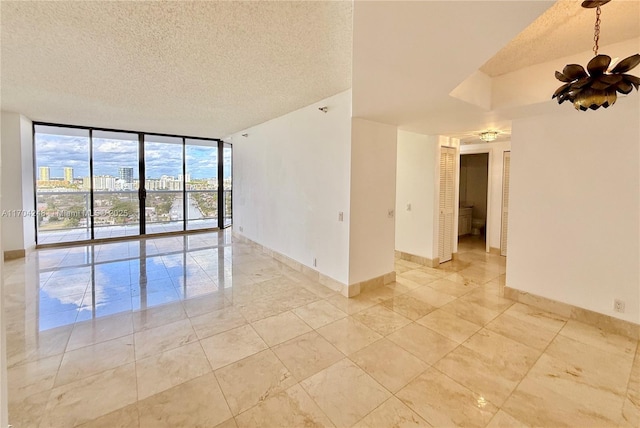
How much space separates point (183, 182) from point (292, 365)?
695cm

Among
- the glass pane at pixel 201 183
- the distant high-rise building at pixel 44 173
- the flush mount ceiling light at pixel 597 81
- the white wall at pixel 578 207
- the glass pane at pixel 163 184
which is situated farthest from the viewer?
the glass pane at pixel 201 183

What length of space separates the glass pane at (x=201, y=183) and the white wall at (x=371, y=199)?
5.92 m

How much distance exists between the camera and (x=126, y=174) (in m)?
7.18

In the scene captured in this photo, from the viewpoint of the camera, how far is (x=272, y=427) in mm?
1799

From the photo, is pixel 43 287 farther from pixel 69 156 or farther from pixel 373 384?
pixel 373 384

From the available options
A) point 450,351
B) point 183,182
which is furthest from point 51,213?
point 450,351

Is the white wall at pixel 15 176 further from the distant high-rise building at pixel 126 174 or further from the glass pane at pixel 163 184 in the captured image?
the glass pane at pixel 163 184

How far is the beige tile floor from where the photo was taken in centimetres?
191

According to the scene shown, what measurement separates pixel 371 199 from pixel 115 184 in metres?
6.62

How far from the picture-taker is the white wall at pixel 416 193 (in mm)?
5102

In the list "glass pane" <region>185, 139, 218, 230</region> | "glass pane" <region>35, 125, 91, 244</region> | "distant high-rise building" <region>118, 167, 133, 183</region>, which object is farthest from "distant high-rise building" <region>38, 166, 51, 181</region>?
"glass pane" <region>185, 139, 218, 230</region>

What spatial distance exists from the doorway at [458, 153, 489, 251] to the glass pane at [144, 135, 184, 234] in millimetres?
7754

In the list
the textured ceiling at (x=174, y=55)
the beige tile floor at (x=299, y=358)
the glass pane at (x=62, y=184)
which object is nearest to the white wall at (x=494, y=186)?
the beige tile floor at (x=299, y=358)

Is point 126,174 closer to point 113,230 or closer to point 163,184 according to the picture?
point 163,184
